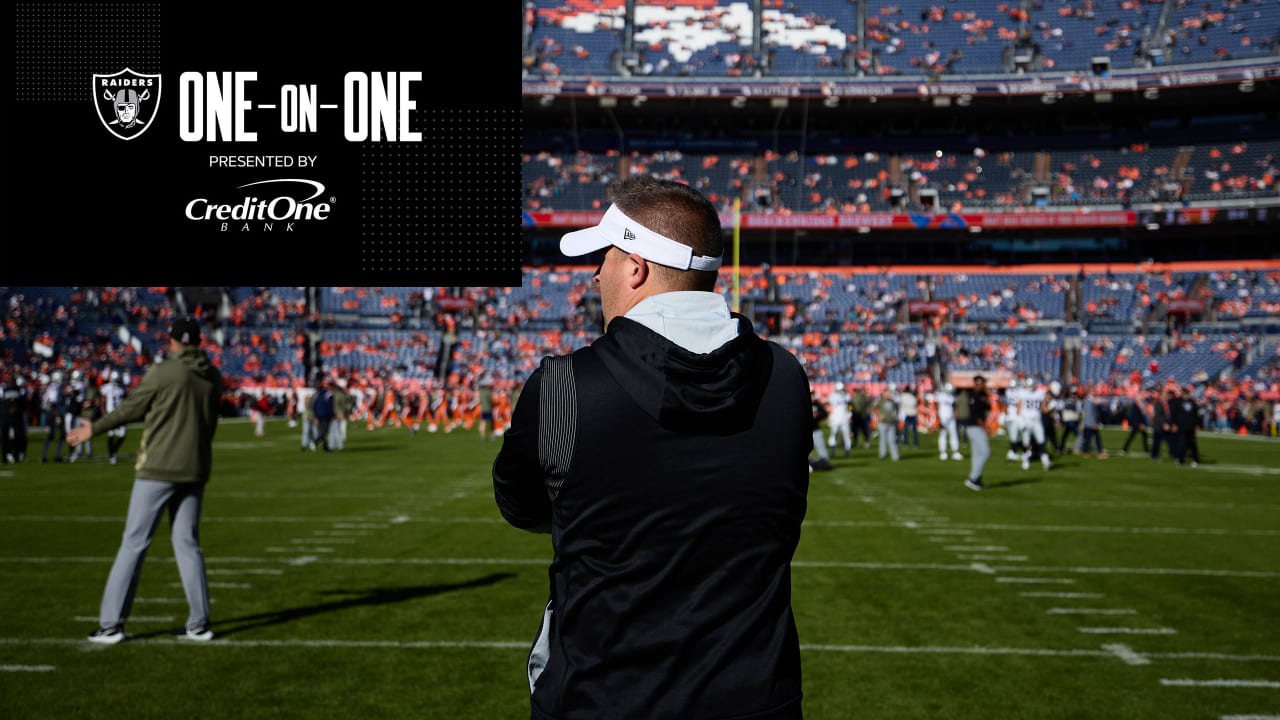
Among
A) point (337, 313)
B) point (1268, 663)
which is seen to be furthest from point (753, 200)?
point (1268, 663)

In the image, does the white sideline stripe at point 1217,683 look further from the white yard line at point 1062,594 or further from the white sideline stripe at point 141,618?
the white sideline stripe at point 141,618

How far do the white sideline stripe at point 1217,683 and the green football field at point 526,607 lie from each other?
0.03m

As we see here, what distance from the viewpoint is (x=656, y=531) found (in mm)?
2182

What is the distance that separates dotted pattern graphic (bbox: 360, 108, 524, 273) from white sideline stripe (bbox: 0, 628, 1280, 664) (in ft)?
38.2

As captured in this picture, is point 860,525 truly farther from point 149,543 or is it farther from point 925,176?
point 925,176

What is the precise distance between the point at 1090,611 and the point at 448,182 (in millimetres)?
17177

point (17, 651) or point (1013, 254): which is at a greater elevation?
point (1013, 254)

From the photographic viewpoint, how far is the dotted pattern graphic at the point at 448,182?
20844mm

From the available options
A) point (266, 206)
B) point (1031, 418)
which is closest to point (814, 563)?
point (1031, 418)

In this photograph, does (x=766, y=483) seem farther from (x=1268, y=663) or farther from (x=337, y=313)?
(x=337, y=313)

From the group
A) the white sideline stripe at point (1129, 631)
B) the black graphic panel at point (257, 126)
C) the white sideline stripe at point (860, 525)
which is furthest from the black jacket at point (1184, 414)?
the white sideline stripe at point (1129, 631)

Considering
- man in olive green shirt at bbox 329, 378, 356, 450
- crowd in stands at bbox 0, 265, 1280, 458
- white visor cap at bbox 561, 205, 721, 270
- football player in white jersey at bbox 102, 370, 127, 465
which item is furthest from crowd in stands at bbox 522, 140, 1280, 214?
white visor cap at bbox 561, 205, 721, 270

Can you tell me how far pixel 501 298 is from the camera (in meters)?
51.2

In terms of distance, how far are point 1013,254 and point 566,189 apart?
68.3 ft
